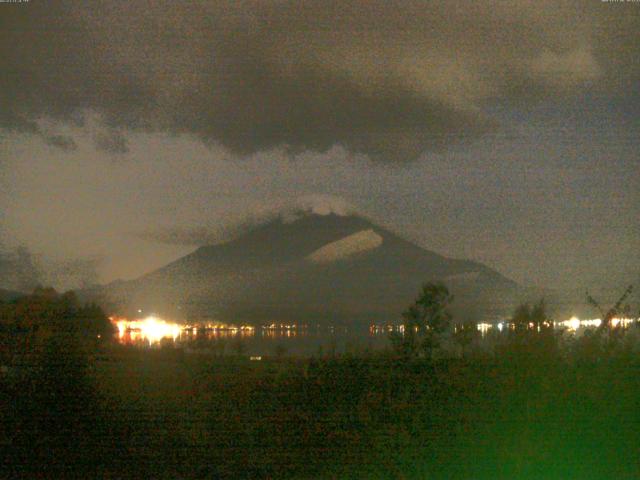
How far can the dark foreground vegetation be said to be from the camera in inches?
250

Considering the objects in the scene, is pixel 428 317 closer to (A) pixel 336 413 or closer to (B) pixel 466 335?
(B) pixel 466 335

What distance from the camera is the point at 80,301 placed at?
36.7 ft

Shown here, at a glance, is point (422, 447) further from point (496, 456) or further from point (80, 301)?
point (80, 301)

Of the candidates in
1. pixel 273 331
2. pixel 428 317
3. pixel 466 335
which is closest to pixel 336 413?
pixel 466 335

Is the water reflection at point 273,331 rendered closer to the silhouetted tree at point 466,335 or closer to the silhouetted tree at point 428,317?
the silhouetted tree at point 466,335

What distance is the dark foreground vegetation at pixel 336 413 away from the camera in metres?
6.36

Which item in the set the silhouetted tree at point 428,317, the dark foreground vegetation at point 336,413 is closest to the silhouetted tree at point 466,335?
the dark foreground vegetation at point 336,413

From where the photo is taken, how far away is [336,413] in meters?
7.02

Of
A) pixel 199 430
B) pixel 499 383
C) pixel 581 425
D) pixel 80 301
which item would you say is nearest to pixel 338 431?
pixel 199 430

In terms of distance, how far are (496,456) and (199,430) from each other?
278 cm

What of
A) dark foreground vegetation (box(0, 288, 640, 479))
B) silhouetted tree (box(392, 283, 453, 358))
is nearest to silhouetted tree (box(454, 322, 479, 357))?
dark foreground vegetation (box(0, 288, 640, 479))

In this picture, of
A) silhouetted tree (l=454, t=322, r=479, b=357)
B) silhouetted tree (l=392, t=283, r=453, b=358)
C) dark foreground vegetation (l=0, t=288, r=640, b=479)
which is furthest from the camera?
silhouetted tree (l=392, t=283, r=453, b=358)

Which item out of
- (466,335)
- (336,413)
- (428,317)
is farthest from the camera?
(428,317)

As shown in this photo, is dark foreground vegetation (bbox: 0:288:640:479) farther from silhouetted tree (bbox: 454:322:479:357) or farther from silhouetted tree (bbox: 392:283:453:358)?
silhouetted tree (bbox: 392:283:453:358)
